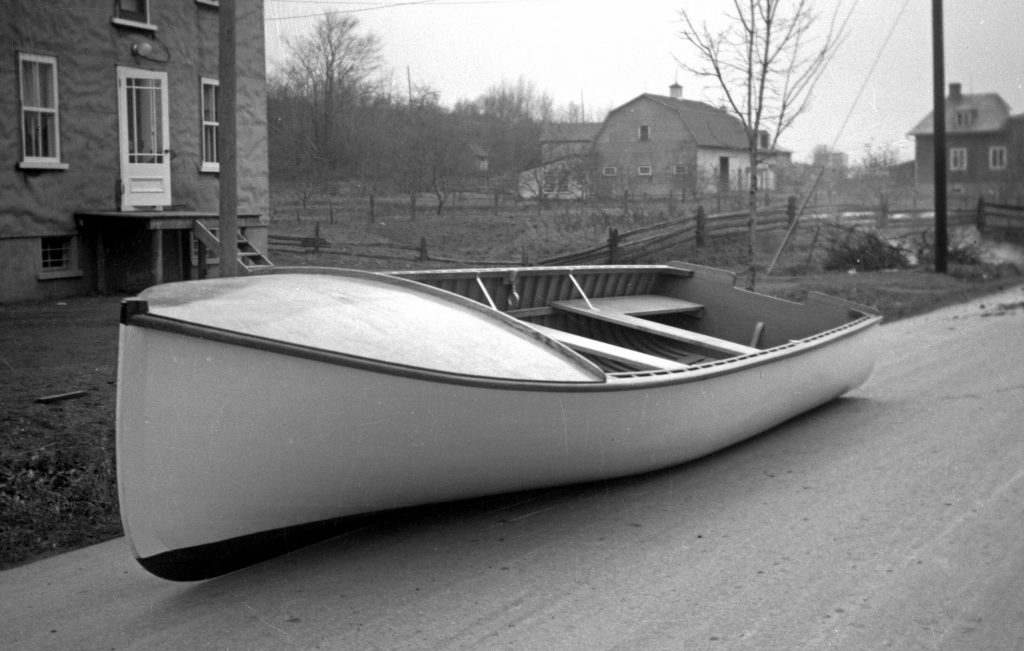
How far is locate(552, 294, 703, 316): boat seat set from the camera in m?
9.37

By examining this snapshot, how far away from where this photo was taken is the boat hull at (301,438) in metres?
4.31

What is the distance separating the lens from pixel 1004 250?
27609 millimetres

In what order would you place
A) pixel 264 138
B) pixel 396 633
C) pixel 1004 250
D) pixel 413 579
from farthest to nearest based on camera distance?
pixel 1004 250 < pixel 264 138 < pixel 413 579 < pixel 396 633

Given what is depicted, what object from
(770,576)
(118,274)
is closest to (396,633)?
(770,576)

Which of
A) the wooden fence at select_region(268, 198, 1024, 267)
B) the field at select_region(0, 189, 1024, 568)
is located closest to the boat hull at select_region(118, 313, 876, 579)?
the field at select_region(0, 189, 1024, 568)

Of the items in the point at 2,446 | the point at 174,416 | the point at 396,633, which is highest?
the point at 174,416

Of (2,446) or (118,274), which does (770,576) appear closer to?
(2,446)

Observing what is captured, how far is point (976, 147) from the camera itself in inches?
1046

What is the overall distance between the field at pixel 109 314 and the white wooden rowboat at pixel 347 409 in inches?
57.1

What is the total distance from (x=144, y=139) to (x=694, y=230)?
1374 cm

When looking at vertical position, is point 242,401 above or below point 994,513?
above

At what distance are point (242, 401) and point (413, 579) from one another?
110 cm

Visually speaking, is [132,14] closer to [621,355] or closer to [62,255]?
[62,255]

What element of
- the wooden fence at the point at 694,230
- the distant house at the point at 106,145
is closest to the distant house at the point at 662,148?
the wooden fence at the point at 694,230
